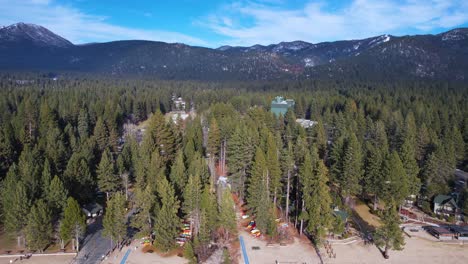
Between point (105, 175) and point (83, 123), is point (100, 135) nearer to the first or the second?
point (83, 123)

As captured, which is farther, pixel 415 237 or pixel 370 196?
pixel 370 196

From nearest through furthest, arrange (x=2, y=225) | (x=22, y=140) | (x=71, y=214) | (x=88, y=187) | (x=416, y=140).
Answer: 1. (x=71, y=214)
2. (x=2, y=225)
3. (x=88, y=187)
4. (x=22, y=140)
5. (x=416, y=140)

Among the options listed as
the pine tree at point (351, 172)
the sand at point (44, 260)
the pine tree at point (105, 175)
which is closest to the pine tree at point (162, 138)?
the pine tree at point (105, 175)

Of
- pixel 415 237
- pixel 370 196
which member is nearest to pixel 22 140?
pixel 370 196

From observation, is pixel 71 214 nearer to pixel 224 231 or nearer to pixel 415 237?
pixel 224 231

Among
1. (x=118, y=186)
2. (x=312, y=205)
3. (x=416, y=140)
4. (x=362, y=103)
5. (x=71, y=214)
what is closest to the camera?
(x=71, y=214)

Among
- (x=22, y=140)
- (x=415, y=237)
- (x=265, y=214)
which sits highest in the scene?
(x=22, y=140)

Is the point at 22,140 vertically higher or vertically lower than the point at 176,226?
higher

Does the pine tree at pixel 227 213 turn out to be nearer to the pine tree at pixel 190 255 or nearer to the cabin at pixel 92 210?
the pine tree at pixel 190 255
